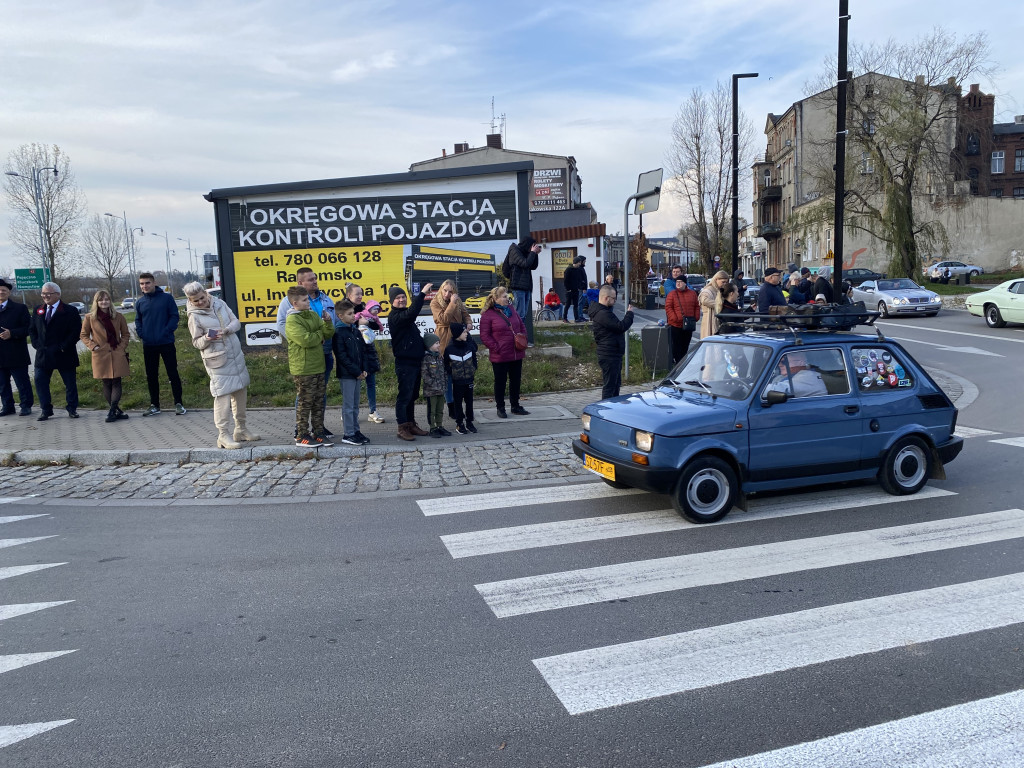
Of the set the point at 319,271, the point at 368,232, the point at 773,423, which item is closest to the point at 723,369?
the point at 773,423

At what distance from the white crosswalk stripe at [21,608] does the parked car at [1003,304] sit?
950 inches

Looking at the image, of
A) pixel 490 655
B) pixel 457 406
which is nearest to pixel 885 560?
pixel 490 655

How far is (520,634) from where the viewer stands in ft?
14.4

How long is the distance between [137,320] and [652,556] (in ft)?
28.5

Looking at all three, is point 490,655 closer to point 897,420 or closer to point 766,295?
point 897,420

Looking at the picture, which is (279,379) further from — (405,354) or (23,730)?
(23,730)

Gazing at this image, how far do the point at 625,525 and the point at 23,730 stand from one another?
434 cm

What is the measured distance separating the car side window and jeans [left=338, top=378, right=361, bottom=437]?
561 cm

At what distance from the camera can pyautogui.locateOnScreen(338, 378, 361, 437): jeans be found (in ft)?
30.8

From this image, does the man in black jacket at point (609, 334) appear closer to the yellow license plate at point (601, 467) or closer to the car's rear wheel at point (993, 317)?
the yellow license plate at point (601, 467)

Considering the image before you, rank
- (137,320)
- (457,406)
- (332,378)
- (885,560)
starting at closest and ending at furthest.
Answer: (885,560) → (457,406) → (137,320) → (332,378)

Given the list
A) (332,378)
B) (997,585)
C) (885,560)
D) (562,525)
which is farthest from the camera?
(332,378)

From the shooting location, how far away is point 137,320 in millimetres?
11047

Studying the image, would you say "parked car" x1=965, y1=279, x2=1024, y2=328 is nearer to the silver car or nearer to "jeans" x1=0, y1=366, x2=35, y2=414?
the silver car
